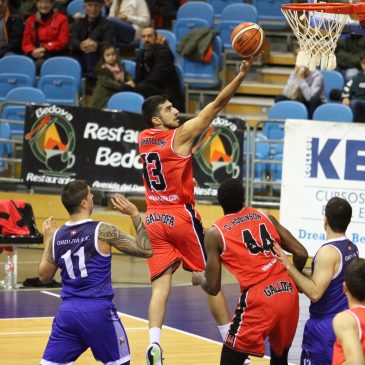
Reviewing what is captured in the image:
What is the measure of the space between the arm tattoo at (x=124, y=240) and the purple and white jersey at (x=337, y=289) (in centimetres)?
125

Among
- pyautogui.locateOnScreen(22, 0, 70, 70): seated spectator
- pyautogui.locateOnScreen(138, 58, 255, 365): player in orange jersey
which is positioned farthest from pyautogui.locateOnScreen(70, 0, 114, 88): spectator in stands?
pyautogui.locateOnScreen(138, 58, 255, 365): player in orange jersey

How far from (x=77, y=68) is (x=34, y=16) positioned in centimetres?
141

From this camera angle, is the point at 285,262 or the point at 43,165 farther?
the point at 43,165

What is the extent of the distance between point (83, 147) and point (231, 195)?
8003 millimetres

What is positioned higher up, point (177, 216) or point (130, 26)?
point (130, 26)

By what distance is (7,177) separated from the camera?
54.4 ft

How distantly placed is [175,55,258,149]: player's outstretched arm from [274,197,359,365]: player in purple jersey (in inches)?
72.0

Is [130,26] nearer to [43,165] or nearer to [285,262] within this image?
[43,165]

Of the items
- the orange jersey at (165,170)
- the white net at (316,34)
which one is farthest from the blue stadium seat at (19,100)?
the orange jersey at (165,170)

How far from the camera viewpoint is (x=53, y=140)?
15898 mm

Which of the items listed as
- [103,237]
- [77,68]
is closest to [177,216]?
[103,237]

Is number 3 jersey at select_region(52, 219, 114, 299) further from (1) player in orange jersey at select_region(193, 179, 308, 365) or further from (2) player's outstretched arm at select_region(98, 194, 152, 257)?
(1) player in orange jersey at select_region(193, 179, 308, 365)

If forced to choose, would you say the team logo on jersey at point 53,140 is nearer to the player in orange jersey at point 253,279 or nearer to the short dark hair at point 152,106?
the short dark hair at point 152,106

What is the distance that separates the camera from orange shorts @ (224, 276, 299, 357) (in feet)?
25.7
